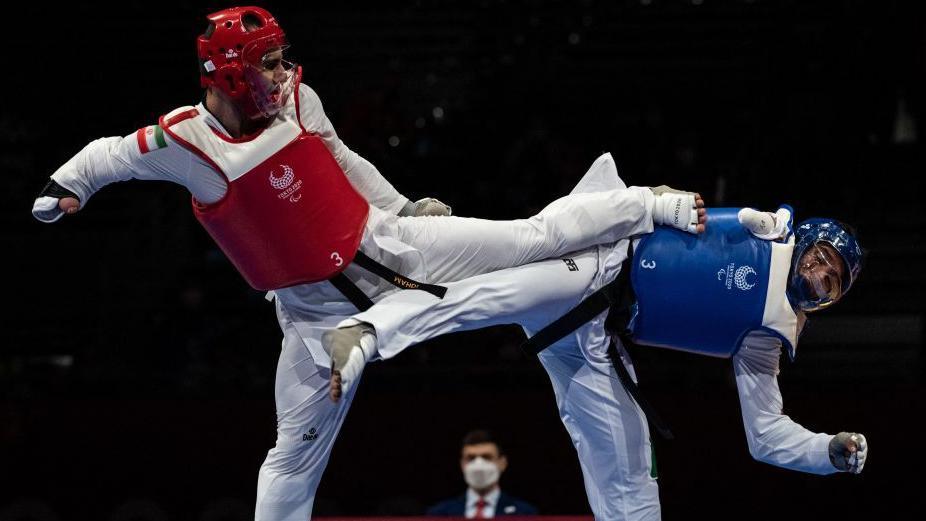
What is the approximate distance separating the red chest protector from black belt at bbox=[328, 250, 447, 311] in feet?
0.15

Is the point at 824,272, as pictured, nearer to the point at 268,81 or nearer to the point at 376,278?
the point at 376,278

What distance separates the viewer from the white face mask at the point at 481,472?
6277 mm

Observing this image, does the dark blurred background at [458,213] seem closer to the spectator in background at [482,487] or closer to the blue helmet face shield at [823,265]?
the spectator in background at [482,487]

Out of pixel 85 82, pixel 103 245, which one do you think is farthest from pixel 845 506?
pixel 85 82

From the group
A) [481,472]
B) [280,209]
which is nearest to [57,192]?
[280,209]

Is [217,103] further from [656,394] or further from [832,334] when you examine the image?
[832,334]

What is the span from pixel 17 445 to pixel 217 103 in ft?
13.0

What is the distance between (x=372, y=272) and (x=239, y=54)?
918 mm

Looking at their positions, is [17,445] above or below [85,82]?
below

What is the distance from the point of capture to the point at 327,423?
4.11m

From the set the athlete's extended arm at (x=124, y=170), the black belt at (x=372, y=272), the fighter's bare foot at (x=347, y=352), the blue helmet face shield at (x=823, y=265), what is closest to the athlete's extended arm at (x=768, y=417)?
the blue helmet face shield at (x=823, y=265)

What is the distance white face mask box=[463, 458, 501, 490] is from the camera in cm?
628

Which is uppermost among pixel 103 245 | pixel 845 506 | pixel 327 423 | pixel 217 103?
pixel 217 103

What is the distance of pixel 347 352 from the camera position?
3.47 m
